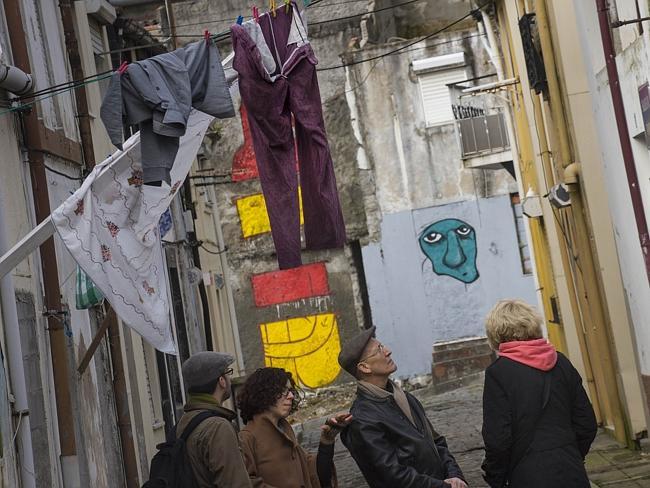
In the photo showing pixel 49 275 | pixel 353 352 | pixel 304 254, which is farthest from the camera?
pixel 304 254

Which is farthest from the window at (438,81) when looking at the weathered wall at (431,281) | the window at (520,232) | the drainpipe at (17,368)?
the drainpipe at (17,368)

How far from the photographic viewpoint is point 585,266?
1545 cm

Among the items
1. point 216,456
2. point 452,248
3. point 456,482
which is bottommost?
point 456,482

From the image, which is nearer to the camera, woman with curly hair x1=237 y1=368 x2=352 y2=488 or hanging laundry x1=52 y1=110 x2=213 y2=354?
woman with curly hair x1=237 y1=368 x2=352 y2=488

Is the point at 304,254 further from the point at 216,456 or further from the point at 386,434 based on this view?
the point at 216,456

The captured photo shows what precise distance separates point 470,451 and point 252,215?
52.7 feet

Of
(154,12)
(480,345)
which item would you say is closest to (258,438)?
(480,345)

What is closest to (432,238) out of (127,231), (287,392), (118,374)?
(118,374)

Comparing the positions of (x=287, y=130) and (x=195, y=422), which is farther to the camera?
(x=287, y=130)

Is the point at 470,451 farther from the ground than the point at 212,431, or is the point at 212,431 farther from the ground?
the point at 212,431

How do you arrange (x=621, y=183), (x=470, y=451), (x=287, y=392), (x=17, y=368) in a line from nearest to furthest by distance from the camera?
(x=287, y=392) → (x=17, y=368) → (x=621, y=183) → (x=470, y=451)

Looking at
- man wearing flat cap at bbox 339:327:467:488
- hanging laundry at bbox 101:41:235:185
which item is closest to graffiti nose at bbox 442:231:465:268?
hanging laundry at bbox 101:41:235:185

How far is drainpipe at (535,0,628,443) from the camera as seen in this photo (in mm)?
14969

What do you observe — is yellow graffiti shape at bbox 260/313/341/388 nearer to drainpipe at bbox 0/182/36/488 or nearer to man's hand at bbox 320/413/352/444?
drainpipe at bbox 0/182/36/488
